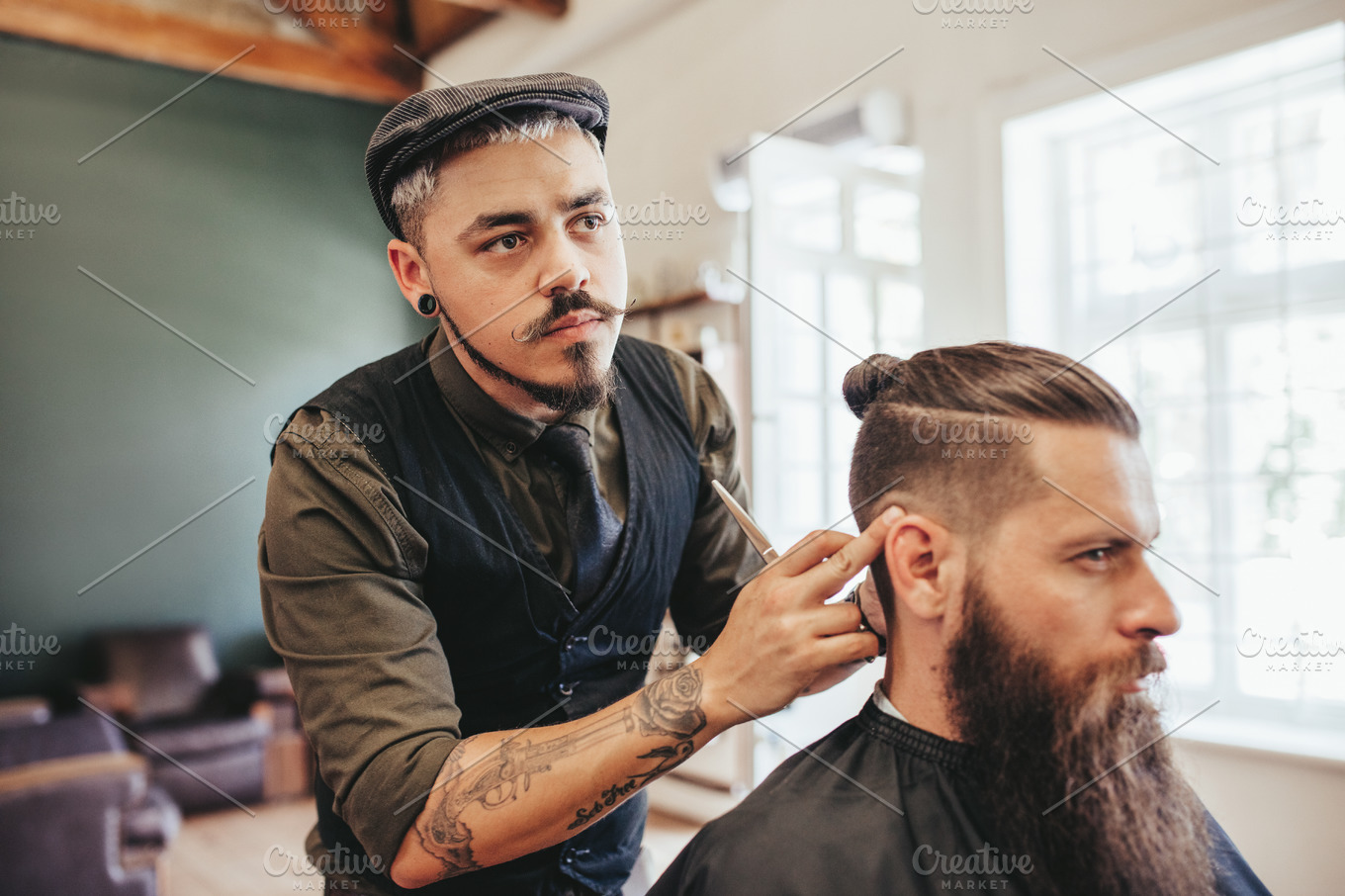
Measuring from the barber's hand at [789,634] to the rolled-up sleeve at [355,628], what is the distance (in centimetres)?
36

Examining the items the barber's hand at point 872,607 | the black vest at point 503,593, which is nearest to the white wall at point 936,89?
the barber's hand at point 872,607

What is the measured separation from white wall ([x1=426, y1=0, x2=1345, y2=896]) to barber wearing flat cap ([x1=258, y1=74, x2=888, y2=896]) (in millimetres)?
924

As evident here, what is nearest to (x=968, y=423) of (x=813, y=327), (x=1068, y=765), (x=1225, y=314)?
(x=1068, y=765)

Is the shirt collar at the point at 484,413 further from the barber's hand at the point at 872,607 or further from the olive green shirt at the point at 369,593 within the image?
the barber's hand at the point at 872,607

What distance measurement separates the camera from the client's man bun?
1.29 meters

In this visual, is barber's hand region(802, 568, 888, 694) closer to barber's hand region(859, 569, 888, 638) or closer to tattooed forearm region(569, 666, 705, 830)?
barber's hand region(859, 569, 888, 638)

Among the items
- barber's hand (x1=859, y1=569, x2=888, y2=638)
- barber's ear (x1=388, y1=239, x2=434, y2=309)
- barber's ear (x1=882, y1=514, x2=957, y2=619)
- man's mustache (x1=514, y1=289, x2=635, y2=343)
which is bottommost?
barber's hand (x1=859, y1=569, x2=888, y2=638)

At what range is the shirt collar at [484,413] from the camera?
56.0 inches

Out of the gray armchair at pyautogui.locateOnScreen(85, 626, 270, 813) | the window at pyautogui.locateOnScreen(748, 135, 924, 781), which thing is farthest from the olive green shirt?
the gray armchair at pyautogui.locateOnScreen(85, 626, 270, 813)

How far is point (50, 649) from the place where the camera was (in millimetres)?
5062

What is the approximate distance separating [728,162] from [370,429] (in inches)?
126

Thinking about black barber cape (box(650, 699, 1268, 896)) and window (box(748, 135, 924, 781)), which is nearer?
black barber cape (box(650, 699, 1268, 896))

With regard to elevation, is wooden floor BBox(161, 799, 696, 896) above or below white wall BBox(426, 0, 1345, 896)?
below

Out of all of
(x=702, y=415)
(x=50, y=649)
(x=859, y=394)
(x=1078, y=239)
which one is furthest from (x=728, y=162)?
(x=50, y=649)
